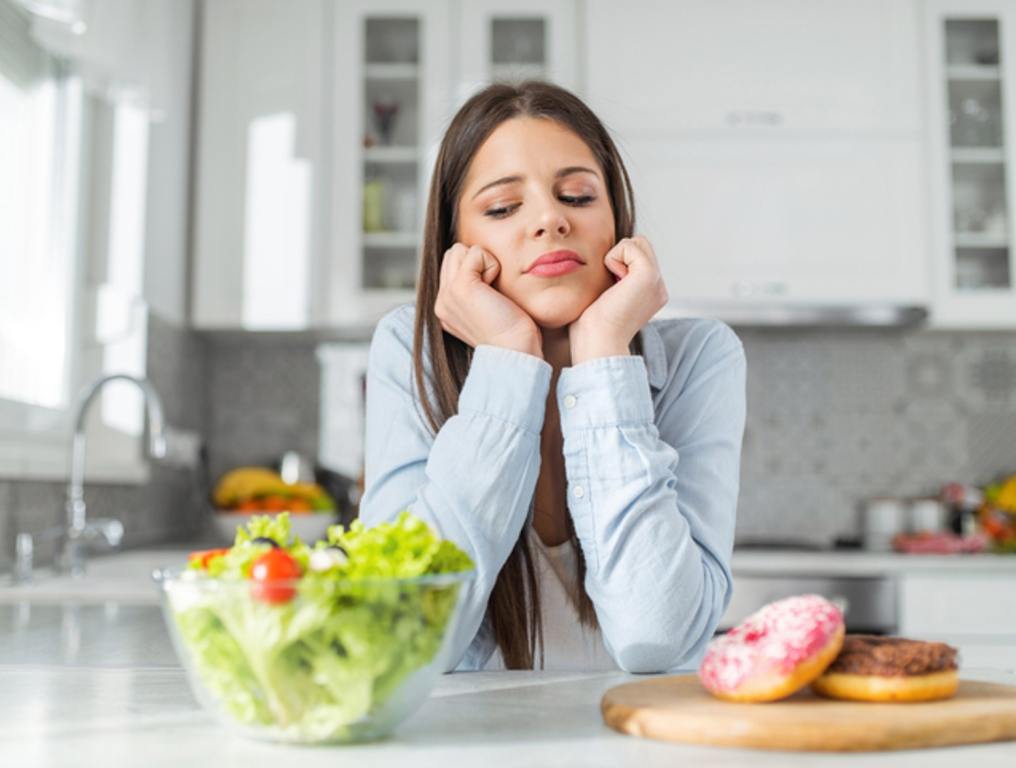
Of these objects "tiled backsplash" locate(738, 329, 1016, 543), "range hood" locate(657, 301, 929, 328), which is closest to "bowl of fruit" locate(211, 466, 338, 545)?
"range hood" locate(657, 301, 929, 328)

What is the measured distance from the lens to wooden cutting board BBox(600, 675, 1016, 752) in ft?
2.03

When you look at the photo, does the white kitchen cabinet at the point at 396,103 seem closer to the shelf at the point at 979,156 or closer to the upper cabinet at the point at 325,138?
the upper cabinet at the point at 325,138

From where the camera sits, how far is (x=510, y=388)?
3.81 feet

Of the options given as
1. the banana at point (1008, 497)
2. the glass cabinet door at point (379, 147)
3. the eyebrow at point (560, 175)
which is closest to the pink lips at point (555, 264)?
the eyebrow at point (560, 175)

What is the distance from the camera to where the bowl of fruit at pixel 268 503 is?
2836mm

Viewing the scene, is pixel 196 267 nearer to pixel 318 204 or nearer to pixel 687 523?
pixel 318 204

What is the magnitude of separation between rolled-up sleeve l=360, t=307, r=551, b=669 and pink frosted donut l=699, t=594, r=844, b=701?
38 centimetres

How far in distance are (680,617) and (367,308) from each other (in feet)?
7.25

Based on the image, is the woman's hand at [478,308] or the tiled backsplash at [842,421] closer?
the woman's hand at [478,308]

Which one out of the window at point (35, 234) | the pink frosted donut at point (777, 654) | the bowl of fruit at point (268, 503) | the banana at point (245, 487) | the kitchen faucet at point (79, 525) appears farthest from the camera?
the banana at point (245, 487)

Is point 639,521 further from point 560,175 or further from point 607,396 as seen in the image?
point 560,175

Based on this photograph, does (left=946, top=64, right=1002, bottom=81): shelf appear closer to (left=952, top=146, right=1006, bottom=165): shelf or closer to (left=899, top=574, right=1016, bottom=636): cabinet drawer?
(left=952, top=146, right=1006, bottom=165): shelf

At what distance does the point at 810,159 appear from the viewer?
312 cm

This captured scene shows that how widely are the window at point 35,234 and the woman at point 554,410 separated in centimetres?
119
